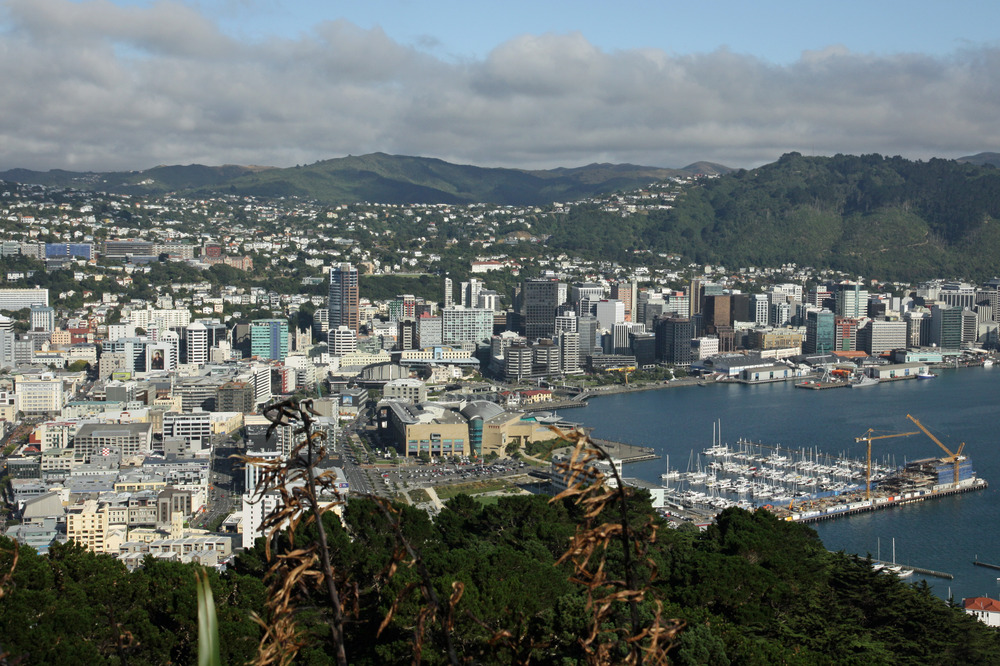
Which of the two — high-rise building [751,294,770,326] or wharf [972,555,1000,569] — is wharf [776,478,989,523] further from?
high-rise building [751,294,770,326]

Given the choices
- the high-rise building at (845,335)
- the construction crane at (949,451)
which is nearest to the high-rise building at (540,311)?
the high-rise building at (845,335)

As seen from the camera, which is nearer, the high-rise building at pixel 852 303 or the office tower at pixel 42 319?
the office tower at pixel 42 319

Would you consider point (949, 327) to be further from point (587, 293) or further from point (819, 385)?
point (587, 293)

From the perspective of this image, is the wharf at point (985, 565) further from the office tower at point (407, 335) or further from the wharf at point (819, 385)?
the office tower at point (407, 335)

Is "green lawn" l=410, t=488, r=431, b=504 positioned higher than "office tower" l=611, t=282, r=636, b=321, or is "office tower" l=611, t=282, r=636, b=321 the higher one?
"office tower" l=611, t=282, r=636, b=321

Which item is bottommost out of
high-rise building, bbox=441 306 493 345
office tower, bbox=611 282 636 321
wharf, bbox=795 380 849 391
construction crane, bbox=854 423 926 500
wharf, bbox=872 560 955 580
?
wharf, bbox=795 380 849 391

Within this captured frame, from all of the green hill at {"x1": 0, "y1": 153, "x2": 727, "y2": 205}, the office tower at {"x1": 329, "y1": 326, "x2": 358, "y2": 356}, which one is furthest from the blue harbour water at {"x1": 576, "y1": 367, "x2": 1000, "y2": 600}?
the green hill at {"x1": 0, "y1": 153, "x2": 727, "y2": 205}

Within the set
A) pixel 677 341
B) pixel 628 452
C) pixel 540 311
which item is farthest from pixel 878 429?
pixel 540 311
